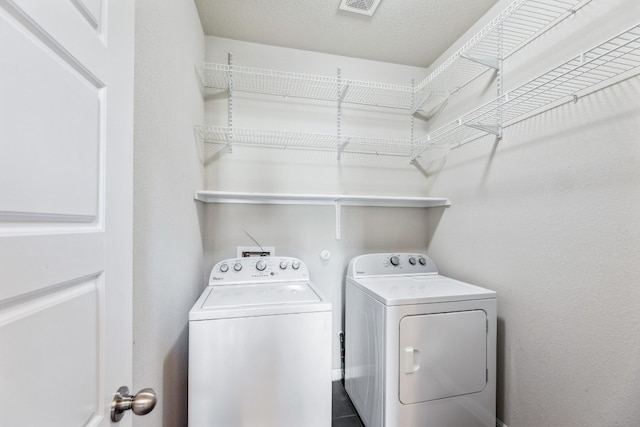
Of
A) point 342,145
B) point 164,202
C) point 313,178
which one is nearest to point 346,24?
point 342,145

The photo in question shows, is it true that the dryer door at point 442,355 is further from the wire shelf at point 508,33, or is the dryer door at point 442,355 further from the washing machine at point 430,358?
the wire shelf at point 508,33

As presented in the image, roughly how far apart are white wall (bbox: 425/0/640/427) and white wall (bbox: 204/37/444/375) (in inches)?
28.5

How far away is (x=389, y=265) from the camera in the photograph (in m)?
1.98

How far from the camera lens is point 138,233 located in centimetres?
86

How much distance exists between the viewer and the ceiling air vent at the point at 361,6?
159 centimetres

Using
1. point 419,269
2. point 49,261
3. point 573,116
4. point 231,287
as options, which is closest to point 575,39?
point 573,116

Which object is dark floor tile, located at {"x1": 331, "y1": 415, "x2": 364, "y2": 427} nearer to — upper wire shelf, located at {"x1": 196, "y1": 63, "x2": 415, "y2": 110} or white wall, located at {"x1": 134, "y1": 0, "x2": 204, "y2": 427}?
white wall, located at {"x1": 134, "y1": 0, "x2": 204, "y2": 427}

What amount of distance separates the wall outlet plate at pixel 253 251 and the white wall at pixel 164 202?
0.38 metres

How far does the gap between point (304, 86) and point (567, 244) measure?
1.93 m

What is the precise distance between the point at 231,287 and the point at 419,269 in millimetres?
1416

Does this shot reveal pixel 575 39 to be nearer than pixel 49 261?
No

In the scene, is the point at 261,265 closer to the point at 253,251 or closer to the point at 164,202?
the point at 253,251

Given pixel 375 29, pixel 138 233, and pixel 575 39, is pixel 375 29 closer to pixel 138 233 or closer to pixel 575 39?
pixel 575 39

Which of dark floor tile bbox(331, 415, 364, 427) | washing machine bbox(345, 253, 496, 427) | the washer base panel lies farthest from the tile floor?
the washer base panel
